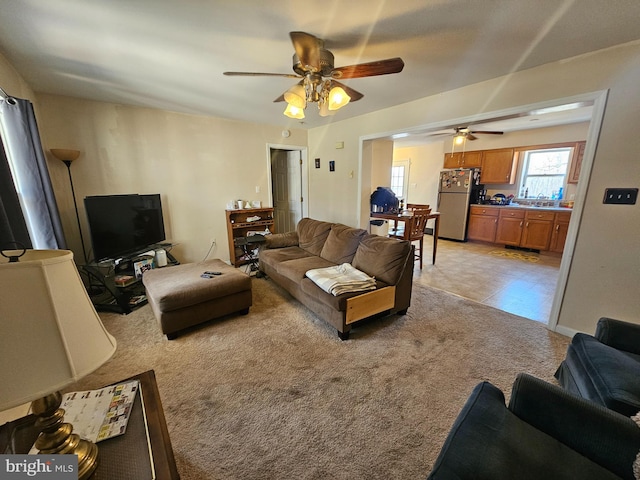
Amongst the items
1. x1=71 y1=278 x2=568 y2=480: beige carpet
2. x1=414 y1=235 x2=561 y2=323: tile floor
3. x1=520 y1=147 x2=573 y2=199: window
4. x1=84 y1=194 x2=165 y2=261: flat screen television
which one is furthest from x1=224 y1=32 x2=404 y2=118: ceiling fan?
x1=520 y1=147 x2=573 y2=199: window

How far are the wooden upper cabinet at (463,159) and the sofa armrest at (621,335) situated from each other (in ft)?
16.3

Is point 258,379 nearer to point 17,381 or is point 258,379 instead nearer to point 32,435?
point 32,435

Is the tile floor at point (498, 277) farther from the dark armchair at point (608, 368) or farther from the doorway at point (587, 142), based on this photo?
the dark armchair at point (608, 368)

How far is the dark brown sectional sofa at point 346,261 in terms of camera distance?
227 centimetres

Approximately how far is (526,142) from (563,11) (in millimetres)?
4442

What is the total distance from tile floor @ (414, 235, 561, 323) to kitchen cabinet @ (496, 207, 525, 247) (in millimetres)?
212

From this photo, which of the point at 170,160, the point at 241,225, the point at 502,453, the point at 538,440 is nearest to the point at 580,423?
the point at 538,440

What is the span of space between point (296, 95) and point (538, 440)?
2.34 m

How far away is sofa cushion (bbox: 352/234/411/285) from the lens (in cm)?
250

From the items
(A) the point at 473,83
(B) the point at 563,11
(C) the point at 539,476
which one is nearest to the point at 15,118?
(C) the point at 539,476

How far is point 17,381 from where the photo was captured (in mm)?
548

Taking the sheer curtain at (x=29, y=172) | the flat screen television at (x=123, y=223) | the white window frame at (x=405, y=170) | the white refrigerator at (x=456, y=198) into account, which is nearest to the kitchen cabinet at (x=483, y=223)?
the white refrigerator at (x=456, y=198)

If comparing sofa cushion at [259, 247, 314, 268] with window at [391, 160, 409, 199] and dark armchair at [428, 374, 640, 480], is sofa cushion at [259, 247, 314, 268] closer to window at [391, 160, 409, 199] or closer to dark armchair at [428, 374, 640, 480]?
dark armchair at [428, 374, 640, 480]

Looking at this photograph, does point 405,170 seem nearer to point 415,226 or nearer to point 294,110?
point 415,226
